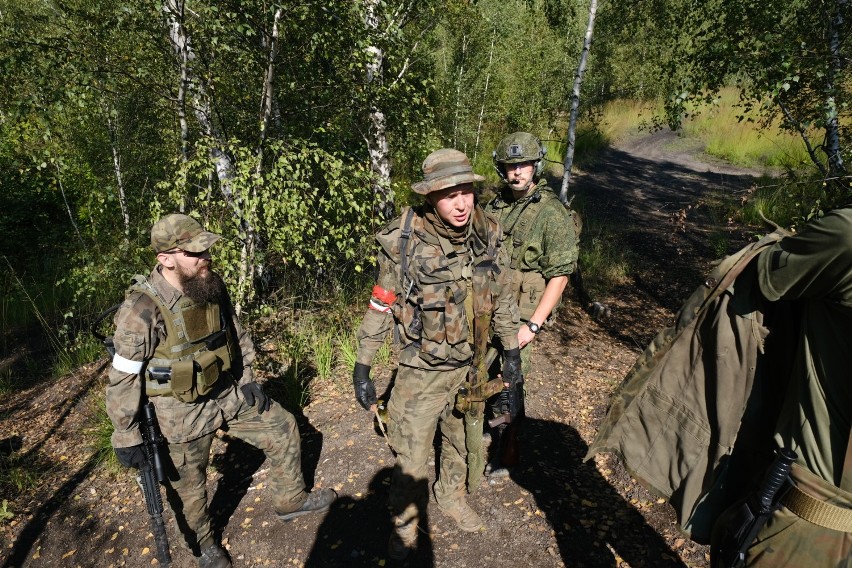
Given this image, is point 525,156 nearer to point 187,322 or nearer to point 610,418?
point 610,418

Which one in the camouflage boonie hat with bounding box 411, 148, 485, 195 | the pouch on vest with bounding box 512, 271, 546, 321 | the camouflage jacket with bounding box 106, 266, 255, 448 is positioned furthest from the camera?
the pouch on vest with bounding box 512, 271, 546, 321

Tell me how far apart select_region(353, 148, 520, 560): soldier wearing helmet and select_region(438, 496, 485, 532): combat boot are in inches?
14.0

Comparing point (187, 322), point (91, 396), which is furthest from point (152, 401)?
point (91, 396)

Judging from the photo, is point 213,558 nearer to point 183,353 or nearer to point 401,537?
point 401,537

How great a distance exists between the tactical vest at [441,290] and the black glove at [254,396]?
1.08m

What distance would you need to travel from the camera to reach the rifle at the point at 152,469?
268cm

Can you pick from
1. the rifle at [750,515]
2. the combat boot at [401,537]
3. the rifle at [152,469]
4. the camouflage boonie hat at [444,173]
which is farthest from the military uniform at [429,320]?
the rifle at [750,515]

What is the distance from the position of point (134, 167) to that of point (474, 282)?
27.7ft

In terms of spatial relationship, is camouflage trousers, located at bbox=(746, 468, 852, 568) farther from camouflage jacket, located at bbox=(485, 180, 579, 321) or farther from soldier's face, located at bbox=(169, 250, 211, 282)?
soldier's face, located at bbox=(169, 250, 211, 282)

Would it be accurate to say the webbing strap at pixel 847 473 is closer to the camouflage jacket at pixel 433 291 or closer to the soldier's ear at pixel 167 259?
the camouflage jacket at pixel 433 291

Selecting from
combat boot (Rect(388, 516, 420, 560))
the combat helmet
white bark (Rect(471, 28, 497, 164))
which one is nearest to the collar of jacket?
combat boot (Rect(388, 516, 420, 560))

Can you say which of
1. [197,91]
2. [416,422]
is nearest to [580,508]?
[416,422]

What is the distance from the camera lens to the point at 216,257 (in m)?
4.25

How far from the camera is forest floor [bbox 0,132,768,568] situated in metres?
3.03
